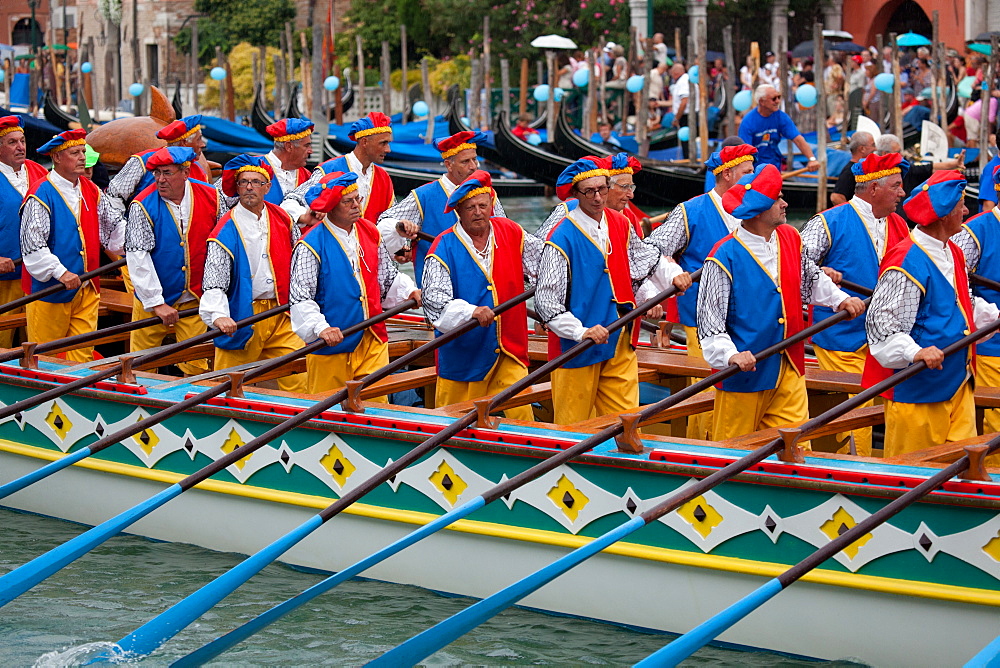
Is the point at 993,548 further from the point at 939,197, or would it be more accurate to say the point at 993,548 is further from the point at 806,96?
the point at 806,96

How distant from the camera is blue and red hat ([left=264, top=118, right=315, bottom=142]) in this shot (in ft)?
22.5

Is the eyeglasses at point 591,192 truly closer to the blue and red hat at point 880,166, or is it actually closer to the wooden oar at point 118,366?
the blue and red hat at point 880,166

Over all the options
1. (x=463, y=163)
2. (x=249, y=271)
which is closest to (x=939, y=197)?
(x=463, y=163)

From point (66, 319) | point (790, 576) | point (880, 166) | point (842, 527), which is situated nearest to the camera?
point (790, 576)

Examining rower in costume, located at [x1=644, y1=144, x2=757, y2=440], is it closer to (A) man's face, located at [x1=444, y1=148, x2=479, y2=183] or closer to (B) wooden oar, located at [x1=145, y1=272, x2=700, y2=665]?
(B) wooden oar, located at [x1=145, y1=272, x2=700, y2=665]

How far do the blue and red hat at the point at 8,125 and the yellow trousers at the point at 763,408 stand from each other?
396cm

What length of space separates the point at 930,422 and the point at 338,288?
87.9 inches

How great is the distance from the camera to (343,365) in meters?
5.65

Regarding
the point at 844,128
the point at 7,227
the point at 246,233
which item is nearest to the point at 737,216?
the point at 246,233

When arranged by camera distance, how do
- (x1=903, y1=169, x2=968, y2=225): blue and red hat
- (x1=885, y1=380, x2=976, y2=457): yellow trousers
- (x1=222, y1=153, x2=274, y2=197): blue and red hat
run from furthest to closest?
(x1=222, y1=153, x2=274, y2=197): blue and red hat
(x1=885, y1=380, x2=976, y2=457): yellow trousers
(x1=903, y1=169, x2=968, y2=225): blue and red hat

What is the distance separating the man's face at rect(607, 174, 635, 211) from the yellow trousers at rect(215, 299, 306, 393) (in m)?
1.42

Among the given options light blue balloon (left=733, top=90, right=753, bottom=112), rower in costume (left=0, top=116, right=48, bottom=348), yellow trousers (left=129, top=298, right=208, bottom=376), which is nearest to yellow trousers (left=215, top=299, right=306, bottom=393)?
yellow trousers (left=129, top=298, right=208, bottom=376)

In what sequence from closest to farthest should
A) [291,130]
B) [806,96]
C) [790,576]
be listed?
1. [790,576]
2. [291,130]
3. [806,96]

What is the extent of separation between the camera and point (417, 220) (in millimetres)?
6816
